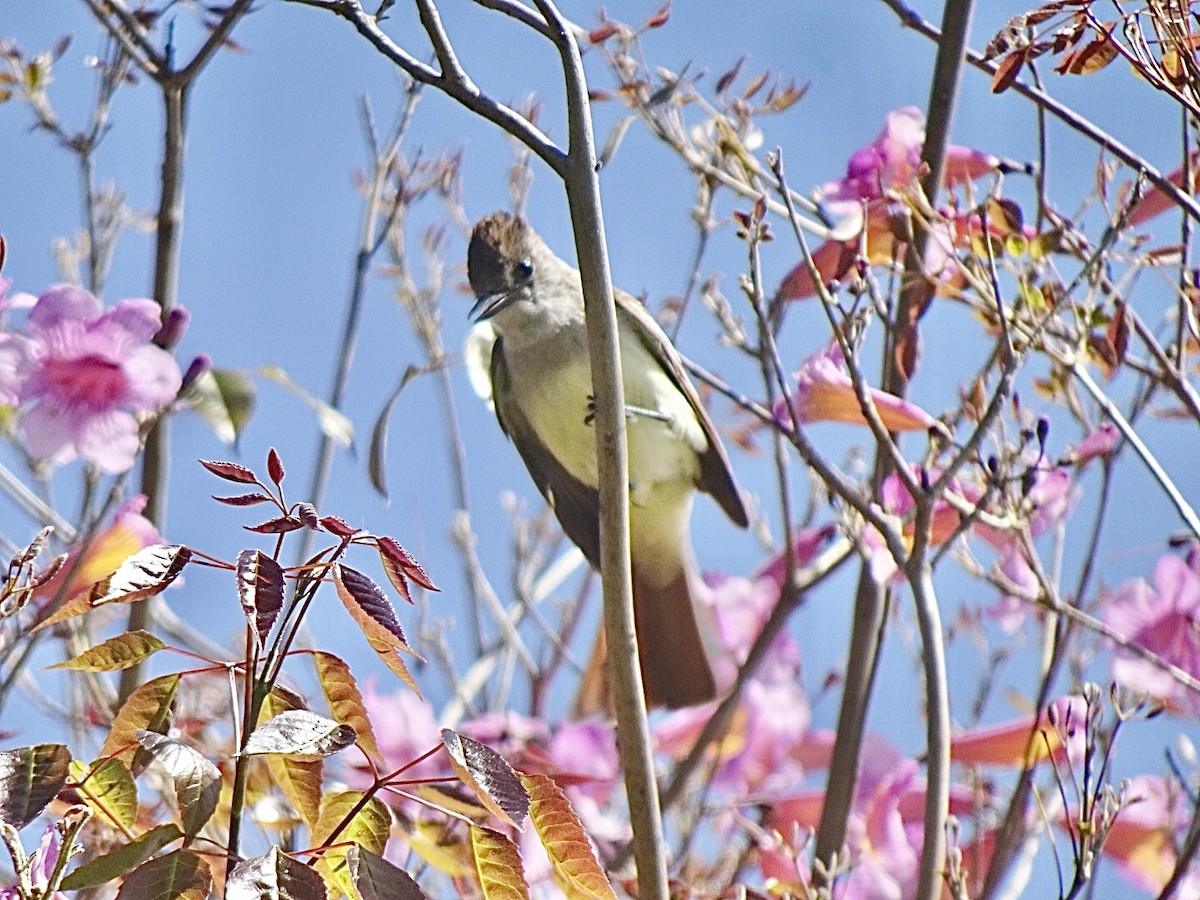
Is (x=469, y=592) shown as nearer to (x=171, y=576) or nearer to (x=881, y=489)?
(x=881, y=489)

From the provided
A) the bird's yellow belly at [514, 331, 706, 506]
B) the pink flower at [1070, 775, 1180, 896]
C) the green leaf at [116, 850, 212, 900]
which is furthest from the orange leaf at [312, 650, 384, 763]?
the bird's yellow belly at [514, 331, 706, 506]

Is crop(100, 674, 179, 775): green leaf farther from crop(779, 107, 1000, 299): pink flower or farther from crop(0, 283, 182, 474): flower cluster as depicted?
crop(779, 107, 1000, 299): pink flower

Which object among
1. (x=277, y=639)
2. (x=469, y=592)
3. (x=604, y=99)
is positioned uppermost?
(x=604, y=99)

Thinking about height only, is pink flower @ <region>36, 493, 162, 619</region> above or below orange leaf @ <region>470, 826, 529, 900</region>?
above

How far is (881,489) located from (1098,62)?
2.60 feet

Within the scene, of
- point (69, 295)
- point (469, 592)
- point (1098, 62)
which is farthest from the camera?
point (469, 592)

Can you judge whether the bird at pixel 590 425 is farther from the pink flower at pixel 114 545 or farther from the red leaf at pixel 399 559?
the red leaf at pixel 399 559

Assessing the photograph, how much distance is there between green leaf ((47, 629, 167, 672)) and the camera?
1265 millimetres

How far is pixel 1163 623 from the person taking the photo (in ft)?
8.47

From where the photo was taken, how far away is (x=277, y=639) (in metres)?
1.19

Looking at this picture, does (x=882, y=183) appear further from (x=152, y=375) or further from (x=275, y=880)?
(x=275, y=880)

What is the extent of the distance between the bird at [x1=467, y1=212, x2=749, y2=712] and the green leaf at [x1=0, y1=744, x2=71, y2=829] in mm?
2363

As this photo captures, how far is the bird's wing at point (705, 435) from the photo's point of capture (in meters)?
3.44

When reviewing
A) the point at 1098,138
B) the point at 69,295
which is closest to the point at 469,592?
the point at 69,295
